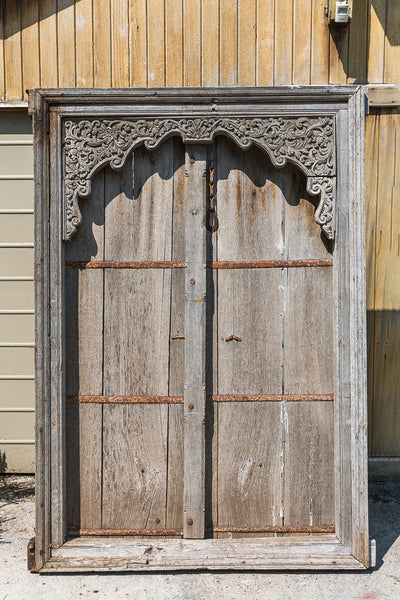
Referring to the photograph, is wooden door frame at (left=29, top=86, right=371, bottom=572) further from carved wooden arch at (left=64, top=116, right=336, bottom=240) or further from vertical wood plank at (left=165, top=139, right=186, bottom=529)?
vertical wood plank at (left=165, top=139, right=186, bottom=529)

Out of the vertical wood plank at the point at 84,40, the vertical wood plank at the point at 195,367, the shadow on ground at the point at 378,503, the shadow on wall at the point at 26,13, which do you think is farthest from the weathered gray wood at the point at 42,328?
the shadow on wall at the point at 26,13

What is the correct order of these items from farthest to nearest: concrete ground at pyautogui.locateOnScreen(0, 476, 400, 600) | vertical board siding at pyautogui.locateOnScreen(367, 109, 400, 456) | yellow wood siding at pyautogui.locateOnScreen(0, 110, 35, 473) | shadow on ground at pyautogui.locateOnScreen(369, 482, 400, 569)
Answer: yellow wood siding at pyautogui.locateOnScreen(0, 110, 35, 473) → vertical board siding at pyautogui.locateOnScreen(367, 109, 400, 456) → shadow on ground at pyautogui.locateOnScreen(369, 482, 400, 569) → concrete ground at pyautogui.locateOnScreen(0, 476, 400, 600)

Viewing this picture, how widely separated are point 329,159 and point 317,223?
34 cm

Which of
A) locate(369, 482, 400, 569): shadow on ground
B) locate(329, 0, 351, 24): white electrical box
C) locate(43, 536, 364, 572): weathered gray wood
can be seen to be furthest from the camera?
locate(329, 0, 351, 24): white electrical box

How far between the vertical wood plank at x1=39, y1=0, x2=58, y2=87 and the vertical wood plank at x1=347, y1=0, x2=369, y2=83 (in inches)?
85.4

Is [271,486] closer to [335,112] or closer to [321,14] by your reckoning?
[335,112]

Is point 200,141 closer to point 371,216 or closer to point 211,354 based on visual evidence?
point 211,354

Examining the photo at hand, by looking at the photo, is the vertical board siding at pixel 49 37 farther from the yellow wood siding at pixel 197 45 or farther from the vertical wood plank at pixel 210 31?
the vertical wood plank at pixel 210 31

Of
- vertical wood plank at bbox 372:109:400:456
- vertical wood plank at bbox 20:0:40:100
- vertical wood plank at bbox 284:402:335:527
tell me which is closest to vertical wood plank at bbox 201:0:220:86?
vertical wood plank at bbox 20:0:40:100

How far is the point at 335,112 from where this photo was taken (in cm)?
275

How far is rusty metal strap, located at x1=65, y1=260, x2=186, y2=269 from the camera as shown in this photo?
287cm

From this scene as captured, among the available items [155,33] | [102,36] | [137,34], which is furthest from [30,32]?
[155,33]

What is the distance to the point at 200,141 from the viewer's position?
278cm

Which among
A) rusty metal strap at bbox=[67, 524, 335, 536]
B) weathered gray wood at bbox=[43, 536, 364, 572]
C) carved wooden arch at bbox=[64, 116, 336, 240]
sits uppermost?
carved wooden arch at bbox=[64, 116, 336, 240]
